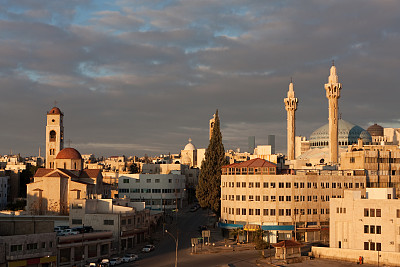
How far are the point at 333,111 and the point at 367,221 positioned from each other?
222 ft

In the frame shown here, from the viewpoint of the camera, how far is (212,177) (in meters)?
128

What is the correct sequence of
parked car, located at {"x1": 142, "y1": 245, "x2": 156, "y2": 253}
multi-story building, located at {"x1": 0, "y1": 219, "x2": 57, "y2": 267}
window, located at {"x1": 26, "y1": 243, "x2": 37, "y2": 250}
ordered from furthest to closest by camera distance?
parked car, located at {"x1": 142, "y1": 245, "x2": 156, "y2": 253} < window, located at {"x1": 26, "y1": 243, "x2": 37, "y2": 250} < multi-story building, located at {"x1": 0, "y1": 219, "x2": 57, "y2": 267}

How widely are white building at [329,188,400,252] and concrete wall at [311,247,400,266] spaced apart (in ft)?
9.22

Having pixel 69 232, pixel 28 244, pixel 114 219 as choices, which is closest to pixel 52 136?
pixel 114 219

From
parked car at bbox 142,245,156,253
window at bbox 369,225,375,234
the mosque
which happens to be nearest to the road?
parked car at bbox 142,245,156,253

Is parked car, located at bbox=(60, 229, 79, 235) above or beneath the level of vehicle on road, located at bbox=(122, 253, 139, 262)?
above

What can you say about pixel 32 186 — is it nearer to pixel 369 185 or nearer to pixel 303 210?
pixel 303 210

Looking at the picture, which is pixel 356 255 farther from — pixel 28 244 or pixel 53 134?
pixel 53 134

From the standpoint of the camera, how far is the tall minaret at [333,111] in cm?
15388

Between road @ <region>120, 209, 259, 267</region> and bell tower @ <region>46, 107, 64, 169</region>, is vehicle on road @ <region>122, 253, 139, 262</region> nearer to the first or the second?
road @ <region>120, 209, 259, 267</region>

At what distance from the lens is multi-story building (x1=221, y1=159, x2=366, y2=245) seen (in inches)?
4368

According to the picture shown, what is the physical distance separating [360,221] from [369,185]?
31479 mm

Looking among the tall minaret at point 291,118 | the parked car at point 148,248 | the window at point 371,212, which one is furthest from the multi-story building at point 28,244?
the tall minaret at point 291,118

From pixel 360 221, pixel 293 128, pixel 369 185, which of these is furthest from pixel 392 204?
pixel 293 128
